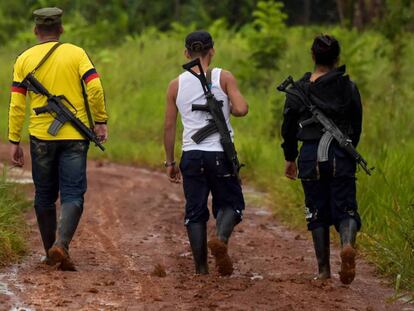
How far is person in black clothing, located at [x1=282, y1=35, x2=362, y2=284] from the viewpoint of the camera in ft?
25.7

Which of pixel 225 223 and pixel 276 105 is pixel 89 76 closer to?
pixel 225 223

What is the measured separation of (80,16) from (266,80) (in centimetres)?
1175

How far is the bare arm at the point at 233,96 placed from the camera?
26.2ft

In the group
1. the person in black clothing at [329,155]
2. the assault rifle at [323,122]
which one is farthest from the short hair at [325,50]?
the assault rifle at [323,122]

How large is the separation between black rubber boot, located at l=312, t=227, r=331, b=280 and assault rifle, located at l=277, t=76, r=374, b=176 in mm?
581

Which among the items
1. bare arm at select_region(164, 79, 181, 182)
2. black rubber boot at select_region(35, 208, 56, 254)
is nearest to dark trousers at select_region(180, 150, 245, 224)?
bare arm at select_region(164, 79, 181, 182)

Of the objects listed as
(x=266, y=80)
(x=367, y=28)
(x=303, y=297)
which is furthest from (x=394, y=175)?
(x=367, y=28)

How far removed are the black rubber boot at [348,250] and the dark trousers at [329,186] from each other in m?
0.06

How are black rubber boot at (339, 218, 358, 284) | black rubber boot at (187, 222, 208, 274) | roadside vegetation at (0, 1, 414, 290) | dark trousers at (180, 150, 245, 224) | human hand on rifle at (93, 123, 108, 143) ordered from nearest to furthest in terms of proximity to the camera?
black rubber boot at (339, 218, 358, 284) → dark trousers at (180, 150, 245, 224) → black rubber boot at (187, 222, 208, 274) → human hand on rifle at (93, 123, 108, 143) → roadside vegetation at (0, 1, 414, 290)

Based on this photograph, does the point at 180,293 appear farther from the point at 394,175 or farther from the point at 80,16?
the point at 80,16

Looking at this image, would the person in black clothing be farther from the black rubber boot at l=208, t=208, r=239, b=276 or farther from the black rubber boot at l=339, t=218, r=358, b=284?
the black rubber boot at l=208, t=208, r=239, b=276

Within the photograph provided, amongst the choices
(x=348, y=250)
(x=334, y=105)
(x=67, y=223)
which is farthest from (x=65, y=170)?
(x=348, y=250)

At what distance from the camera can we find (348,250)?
7.44 m

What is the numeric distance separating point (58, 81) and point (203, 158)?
1.27 meters
